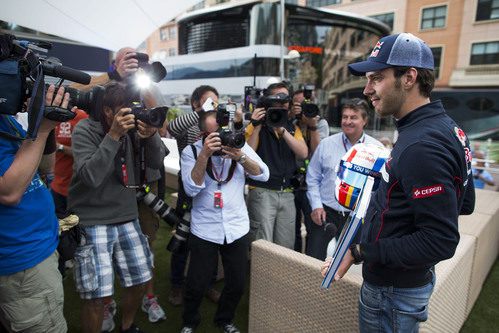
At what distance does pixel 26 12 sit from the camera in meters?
3.07

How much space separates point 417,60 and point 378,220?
0.60 m

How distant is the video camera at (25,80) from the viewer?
1142 millimetres

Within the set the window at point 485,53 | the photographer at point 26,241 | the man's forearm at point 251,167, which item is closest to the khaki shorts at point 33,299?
the photographer at point 26,241

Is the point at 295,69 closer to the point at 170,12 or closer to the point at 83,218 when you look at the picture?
the point at 170,12

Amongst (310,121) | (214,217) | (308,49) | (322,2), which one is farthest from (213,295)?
A: (322,2)

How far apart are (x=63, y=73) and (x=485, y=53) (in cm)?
2627

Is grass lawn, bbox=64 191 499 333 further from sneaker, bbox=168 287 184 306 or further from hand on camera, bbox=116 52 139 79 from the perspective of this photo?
hand on camera, bbox=116 52 139 79

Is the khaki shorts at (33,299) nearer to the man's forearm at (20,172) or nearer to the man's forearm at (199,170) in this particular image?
the man's forearm at (20,172)

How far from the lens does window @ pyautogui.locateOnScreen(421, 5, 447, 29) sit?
72.0ft

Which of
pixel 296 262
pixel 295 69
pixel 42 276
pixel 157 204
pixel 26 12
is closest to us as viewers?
pixel 42 276

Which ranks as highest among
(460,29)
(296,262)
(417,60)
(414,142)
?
(460,29)

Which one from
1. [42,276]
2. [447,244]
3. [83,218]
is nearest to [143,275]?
[83,218]

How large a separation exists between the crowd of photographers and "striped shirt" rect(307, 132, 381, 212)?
0.04ft

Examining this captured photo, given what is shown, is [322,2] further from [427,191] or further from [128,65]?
[427,191]
